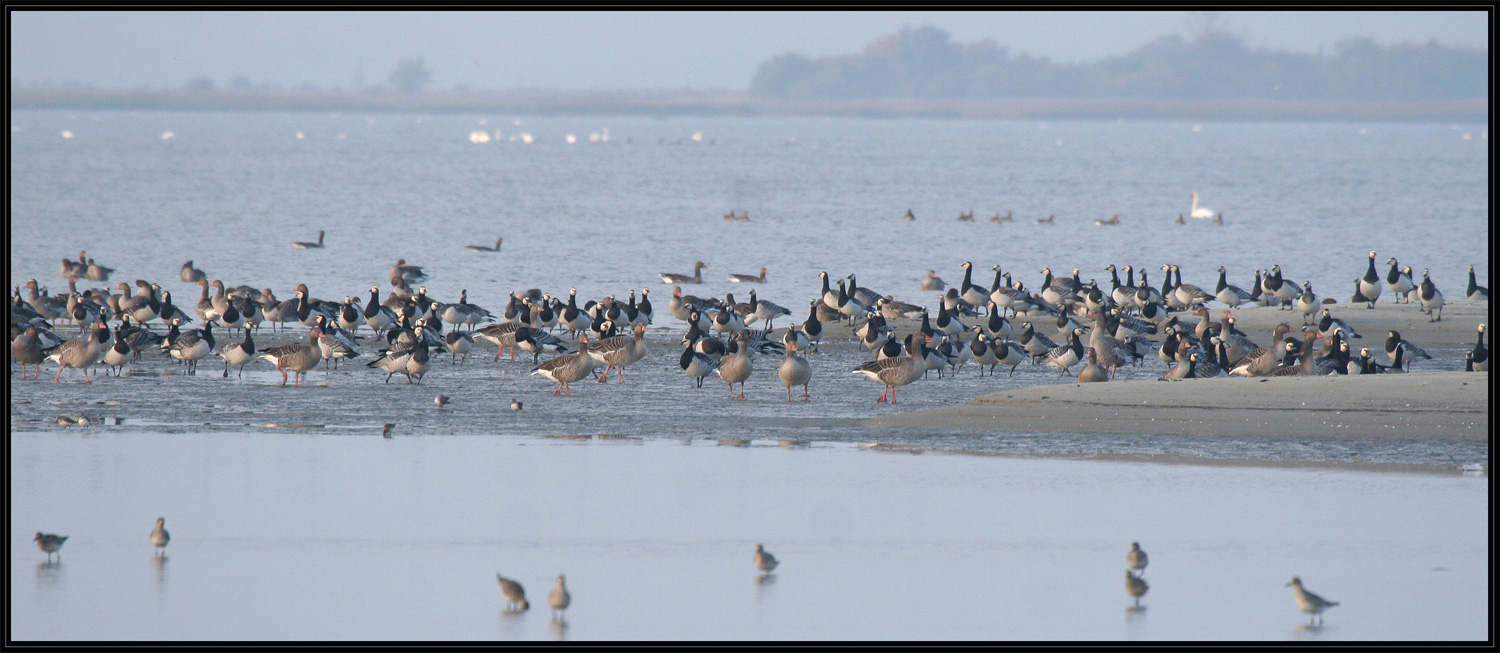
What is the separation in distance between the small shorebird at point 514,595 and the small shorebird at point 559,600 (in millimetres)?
141

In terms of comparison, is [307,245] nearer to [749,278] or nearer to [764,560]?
[749,278]

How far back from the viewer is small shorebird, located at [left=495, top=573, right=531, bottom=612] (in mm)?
7914

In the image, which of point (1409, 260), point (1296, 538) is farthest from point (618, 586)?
point (1409, 260)

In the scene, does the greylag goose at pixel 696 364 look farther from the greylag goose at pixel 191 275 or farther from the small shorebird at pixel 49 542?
the greylag goose at pixel 191 275

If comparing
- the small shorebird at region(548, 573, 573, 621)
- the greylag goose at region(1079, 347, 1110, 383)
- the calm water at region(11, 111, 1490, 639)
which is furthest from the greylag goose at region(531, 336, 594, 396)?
the small shorebird at region(548, 573, 573, 621)

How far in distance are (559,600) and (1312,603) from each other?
3.54m

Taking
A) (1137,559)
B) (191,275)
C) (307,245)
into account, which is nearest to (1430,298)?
(1137,559)

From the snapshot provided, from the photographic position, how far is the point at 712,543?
30.3ft

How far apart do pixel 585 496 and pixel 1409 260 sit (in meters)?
29.2

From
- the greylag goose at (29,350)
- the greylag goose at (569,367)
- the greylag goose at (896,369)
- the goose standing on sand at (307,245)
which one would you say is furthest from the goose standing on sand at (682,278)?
the greylag goose at (29,350)

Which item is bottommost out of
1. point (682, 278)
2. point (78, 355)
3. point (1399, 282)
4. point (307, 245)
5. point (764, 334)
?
point (78, 355)

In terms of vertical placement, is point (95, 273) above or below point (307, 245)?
below

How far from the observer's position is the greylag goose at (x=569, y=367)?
15.2m

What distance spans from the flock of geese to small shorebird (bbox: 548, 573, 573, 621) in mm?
6870
